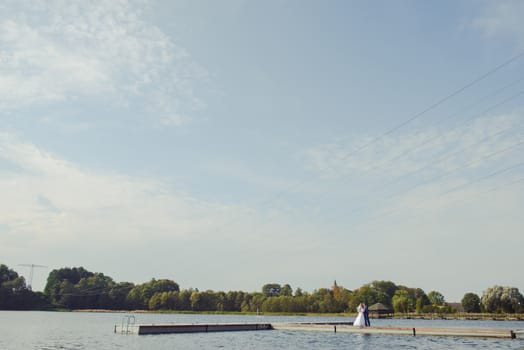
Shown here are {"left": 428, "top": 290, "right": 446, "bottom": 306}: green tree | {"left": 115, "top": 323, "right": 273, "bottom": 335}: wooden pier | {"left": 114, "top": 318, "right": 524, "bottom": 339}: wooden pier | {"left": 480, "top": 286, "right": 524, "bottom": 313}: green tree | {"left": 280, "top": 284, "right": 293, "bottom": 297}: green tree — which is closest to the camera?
{"left": 114, "top": 318, "right": 524, "bottom": 339}: wooden pier

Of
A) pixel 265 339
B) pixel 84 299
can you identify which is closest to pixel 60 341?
pixel 265 339

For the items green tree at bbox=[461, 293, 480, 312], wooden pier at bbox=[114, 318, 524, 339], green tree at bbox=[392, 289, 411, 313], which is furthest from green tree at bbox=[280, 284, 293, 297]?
wooden pier at bbox=[114, 318, 524, 339]

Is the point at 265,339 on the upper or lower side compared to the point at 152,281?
lower

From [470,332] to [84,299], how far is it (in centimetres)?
15111

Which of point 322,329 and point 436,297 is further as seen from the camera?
point 436,297

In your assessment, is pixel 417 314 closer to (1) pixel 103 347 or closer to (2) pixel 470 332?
(2) pixel 470 332

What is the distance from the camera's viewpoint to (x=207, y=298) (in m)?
153

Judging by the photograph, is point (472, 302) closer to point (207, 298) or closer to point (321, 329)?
point (207, 298)

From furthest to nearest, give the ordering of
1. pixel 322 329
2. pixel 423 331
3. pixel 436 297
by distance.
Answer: pixel 436 297 → pixel 322 329 → pixel 423 331

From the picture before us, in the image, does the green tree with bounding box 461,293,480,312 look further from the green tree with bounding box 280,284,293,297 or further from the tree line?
the green tree with bounding box 280,284,293,297

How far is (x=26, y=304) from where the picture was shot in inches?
6102

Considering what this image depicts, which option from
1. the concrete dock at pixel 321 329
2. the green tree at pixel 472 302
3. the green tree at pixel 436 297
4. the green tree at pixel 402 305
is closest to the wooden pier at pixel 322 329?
the concrete dock at pixel 321 329

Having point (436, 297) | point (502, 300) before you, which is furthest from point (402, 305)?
point (436, 297)

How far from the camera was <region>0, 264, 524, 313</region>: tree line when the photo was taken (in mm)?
132375
